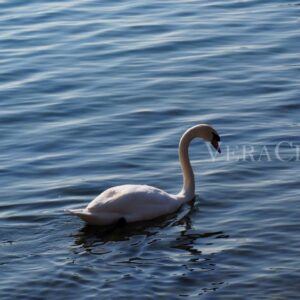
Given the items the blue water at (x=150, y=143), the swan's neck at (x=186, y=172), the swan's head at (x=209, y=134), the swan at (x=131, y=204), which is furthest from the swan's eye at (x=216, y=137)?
the swan at (x=131, y=204)

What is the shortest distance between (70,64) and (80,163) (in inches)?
201

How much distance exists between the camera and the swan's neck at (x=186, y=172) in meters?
12.3

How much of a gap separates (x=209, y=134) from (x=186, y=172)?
1.94 ft

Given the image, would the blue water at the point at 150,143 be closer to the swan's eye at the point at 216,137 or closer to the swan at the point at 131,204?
the swan at the point at 131,204

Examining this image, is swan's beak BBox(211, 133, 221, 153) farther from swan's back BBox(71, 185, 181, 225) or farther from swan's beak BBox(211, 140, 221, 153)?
swan's back BBox(71, 185, 181, 225)

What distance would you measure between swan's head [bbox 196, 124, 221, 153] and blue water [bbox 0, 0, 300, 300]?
393mm

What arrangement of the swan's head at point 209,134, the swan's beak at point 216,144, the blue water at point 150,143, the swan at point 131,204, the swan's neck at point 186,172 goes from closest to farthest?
the blue water at point 150,143 < the swan at point 131,204 < the swan's neck at point 186,172 < the swan's head at point 209,134 < the swan's beak at point 216,144

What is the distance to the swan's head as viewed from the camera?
505 inches

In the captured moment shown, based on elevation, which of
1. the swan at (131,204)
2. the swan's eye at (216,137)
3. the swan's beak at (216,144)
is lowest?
the swan at (131,204)

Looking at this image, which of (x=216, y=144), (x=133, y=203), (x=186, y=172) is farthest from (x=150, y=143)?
(x=133, y=203)

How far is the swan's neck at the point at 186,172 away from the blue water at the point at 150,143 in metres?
0.20

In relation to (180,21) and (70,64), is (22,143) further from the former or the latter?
(180,21)

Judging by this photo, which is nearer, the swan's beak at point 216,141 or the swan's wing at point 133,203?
the swan's wing at point 133,203

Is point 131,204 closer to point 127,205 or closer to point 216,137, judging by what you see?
point 127,205
